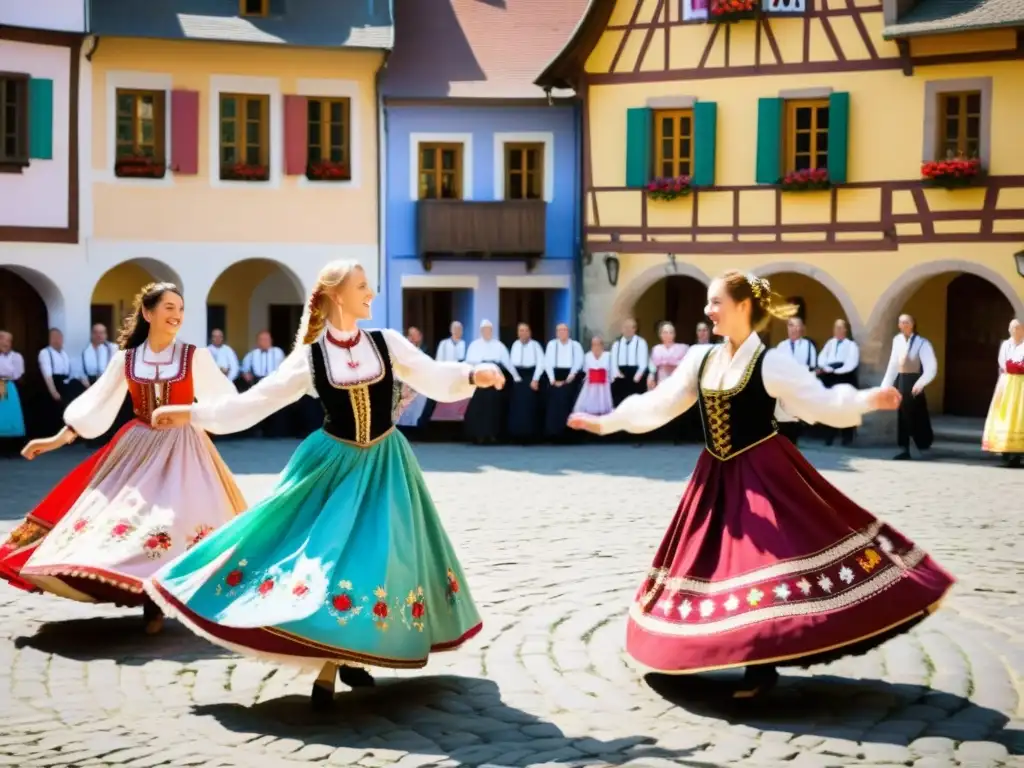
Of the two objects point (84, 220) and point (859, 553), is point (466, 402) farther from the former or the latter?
point (859, 553)

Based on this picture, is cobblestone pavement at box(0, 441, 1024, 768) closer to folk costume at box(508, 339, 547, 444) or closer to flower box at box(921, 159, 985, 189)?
folk costume at box(508, 339, 547, 444)

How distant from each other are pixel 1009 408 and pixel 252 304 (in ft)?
47.8

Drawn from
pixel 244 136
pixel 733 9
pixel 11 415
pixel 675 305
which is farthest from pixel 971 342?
pixel 11 415

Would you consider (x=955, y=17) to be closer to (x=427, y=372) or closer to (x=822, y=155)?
(x=822, y=155)

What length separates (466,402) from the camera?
76.7 ft

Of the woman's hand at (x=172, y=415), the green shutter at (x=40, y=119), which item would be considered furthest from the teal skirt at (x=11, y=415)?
the woman's hand at (x=172, y=415)

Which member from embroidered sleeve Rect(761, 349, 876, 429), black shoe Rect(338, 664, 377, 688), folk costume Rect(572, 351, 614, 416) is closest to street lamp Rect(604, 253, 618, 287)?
folk costume Rect(572, 351, 614, 416)

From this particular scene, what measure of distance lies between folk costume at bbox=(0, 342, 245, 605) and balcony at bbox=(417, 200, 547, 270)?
700 inches

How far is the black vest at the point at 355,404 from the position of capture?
21.8 ft

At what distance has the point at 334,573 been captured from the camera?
20.4 feet

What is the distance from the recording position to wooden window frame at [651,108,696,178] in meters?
24.9

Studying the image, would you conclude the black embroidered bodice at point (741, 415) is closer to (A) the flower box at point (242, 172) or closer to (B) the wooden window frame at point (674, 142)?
(B) the wooden window frame at point (674, 142)

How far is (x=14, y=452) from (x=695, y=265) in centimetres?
1042

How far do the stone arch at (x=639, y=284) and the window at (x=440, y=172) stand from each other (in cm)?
334
